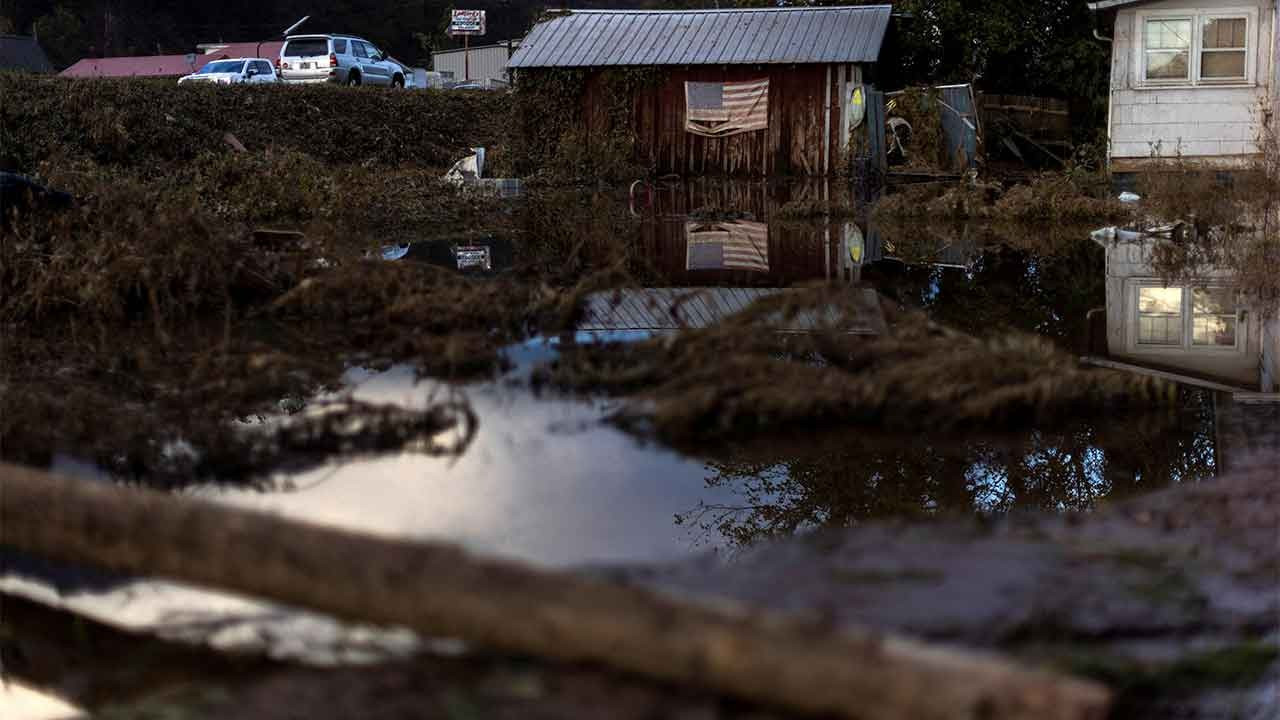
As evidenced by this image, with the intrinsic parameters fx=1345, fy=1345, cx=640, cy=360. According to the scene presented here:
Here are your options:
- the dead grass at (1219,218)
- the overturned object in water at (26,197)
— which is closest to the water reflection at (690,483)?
the dead grass at (1219,218)

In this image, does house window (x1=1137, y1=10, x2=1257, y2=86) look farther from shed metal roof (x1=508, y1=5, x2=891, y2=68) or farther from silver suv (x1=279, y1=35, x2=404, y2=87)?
silver suv (x1=279, y1=35, x2=404, y2=87)

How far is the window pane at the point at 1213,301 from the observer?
388 inches

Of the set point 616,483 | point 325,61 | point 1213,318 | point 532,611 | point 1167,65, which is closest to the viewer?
point 532,611

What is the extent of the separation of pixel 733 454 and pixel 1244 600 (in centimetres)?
257

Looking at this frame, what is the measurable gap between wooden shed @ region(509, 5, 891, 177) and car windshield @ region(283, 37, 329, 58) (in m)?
9.81

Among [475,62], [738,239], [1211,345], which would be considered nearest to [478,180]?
[738,239]

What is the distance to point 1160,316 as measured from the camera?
32.4 ft

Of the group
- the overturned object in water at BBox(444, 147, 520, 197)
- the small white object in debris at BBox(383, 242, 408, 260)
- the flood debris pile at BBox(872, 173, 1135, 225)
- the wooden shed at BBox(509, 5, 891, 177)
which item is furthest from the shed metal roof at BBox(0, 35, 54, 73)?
the flood debris pile at BBox(872, 173, 1135, 225)

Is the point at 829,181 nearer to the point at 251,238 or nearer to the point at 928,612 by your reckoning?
the point at 251,238

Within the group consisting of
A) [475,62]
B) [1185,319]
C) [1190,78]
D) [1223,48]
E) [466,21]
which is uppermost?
[466,21]

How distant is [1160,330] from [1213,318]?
0.58m

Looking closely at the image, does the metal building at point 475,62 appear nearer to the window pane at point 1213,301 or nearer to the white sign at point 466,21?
the white sign at point 466,21

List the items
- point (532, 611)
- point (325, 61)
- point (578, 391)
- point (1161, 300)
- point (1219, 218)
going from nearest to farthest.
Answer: point (532, 611)
point (578, 391)
point (1161, 300)
point (1219, 218)
point (325, 61)

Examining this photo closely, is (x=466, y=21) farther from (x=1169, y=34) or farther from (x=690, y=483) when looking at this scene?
(x=690, y=483)
